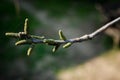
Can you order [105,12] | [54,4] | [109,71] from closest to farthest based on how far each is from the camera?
[109,71]
[105,12]
[54,4]

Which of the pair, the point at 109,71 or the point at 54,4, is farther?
the point at 54,4

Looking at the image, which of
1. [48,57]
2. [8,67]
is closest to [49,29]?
[48,57]

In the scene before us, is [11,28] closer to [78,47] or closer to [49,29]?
[49,29]

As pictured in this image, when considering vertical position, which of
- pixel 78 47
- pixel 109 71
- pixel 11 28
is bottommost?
pixel 109 71

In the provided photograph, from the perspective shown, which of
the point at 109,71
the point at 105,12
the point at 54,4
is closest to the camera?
the point at 109,71

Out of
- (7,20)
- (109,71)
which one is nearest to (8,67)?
(7,20)

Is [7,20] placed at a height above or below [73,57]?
above
